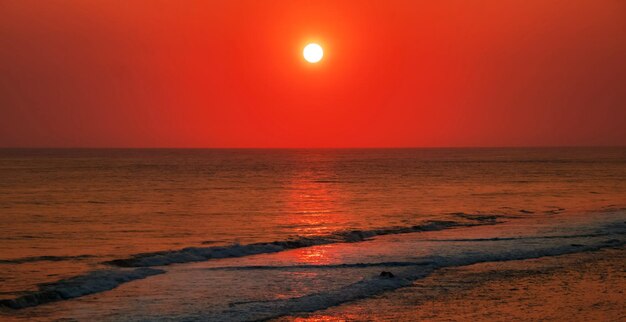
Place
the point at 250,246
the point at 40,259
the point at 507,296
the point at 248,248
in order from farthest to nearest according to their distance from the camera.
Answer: the point at 250,246, the point at 248,248, the point at 40,259, the point at 507,296

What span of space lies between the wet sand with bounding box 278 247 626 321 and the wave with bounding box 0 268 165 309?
19.7 feet

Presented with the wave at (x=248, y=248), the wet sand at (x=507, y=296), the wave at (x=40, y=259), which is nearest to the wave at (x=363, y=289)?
the wet sand at (x=507, y=296)

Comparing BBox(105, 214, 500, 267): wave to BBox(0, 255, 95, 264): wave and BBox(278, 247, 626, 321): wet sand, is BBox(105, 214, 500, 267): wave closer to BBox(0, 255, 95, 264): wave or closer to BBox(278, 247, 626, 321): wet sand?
BBox(0, 255, 95, 264): wave

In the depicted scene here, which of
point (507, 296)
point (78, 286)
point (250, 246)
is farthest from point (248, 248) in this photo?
point (507, 296)

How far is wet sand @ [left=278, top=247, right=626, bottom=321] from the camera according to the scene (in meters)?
15.9

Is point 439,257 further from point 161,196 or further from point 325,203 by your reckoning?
point 161,196

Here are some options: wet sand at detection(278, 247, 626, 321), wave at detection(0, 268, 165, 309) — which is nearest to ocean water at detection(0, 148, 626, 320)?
wave at detection(0, 268, 165, 309)

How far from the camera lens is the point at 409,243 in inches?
1110

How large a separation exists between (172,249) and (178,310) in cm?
1084

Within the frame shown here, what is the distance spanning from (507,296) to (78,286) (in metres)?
10.5

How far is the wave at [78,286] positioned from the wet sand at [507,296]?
6.00 m

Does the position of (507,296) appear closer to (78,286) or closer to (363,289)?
(363,289)

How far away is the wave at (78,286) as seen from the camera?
17.5 metres

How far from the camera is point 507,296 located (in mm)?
17828
